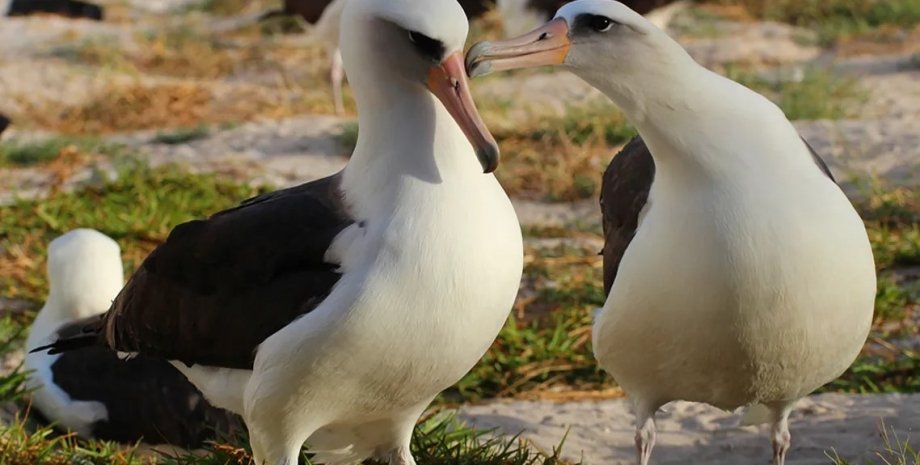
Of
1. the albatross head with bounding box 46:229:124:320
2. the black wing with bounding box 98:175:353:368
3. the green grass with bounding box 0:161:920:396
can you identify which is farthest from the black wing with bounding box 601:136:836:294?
the albatross head with bounding box 46:229:124:320

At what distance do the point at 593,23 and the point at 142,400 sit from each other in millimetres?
2396

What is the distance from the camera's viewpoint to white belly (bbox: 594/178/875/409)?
325 centimetres

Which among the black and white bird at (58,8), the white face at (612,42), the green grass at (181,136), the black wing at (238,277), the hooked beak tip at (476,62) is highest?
the white face at (612,42)

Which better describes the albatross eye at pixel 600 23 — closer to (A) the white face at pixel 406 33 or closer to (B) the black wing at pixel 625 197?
(A) the white face at pixel 406 33

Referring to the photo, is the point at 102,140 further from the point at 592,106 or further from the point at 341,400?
the point at 341,400

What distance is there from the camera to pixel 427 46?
10.4 feet

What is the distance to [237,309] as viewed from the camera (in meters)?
3.42

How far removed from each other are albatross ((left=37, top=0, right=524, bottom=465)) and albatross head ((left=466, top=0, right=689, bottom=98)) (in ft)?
0.47

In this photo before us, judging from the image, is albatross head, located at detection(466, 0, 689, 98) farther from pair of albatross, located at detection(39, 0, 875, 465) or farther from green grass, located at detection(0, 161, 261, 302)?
green grass, located at detection(0, 161, 261, 302)

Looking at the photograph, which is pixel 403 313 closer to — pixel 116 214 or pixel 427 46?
pixel 427 46

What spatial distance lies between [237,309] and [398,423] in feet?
1.42

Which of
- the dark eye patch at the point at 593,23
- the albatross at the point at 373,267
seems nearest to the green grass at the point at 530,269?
the albatross at the point at 373,267

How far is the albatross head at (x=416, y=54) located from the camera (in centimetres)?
311

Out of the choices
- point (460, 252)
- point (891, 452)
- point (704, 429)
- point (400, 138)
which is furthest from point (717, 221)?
point (704, 429)
